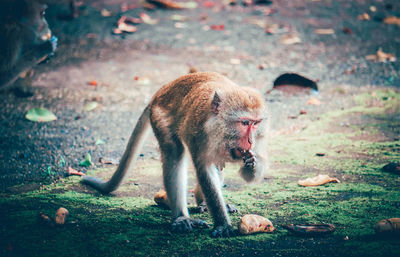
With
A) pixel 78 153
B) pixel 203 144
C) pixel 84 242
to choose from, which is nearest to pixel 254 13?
pixel 78 153

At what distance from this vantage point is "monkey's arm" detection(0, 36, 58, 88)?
4.49m

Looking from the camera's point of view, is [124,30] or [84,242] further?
[124,30]

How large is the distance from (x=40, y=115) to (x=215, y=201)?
11.1 feet

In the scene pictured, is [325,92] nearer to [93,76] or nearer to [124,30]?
[93,76]

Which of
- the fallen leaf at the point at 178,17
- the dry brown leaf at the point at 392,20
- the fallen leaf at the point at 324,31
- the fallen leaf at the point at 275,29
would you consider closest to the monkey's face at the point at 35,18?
the fallen leaf at the point at 275,29

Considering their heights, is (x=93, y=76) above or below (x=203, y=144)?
below

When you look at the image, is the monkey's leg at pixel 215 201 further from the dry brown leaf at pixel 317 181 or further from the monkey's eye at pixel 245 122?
the dry brown leaf at pixel 317 181

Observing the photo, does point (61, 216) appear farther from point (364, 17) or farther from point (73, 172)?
point (364, 17)

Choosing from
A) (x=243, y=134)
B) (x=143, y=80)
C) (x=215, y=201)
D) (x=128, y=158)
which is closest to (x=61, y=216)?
(x=128, y=158)

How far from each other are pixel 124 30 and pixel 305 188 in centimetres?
628

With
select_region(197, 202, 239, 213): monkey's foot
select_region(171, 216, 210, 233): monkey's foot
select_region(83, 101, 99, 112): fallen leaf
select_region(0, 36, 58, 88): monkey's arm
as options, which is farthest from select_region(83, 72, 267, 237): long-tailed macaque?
select_region(83, 101, 99, 112): fallen leaf

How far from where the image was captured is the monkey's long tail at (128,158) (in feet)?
12.4

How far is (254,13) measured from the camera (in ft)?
34.0

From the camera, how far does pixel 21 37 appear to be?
14.3 ft
